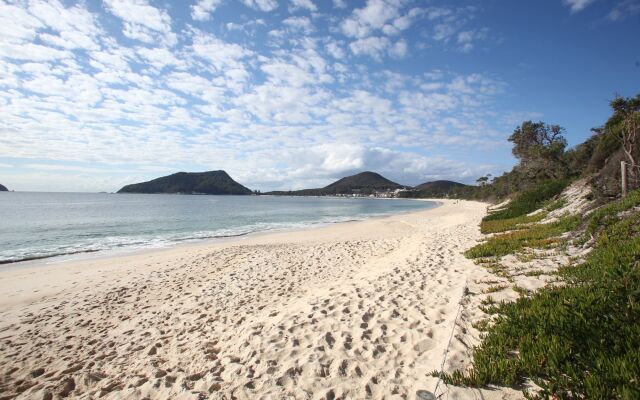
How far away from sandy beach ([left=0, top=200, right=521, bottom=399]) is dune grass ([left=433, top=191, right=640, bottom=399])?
394 mm

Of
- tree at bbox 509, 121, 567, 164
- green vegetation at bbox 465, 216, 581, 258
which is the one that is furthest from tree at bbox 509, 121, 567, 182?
green vegetation at bbox 465, 216, 581, 258

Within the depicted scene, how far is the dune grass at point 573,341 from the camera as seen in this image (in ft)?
10.6

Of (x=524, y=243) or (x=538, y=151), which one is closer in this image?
Answer: (x=524, y=243)

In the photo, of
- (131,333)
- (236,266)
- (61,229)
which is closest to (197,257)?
(236,266)

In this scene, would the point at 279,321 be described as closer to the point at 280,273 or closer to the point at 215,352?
the point at 215,352

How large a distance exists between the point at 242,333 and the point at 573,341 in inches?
218

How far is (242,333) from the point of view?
6359mm

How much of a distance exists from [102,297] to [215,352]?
7072 mm

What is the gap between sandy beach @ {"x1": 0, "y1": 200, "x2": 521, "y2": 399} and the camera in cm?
457

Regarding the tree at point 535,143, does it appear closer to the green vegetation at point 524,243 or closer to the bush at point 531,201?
the bush at point 531,201

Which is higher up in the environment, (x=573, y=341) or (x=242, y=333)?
(x=573, y=341)

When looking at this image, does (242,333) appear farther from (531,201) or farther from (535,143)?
(535,143)

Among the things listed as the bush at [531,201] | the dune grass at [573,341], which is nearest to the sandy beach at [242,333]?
the dune grass at [573,341]

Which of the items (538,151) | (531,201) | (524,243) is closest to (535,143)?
(538,151)
